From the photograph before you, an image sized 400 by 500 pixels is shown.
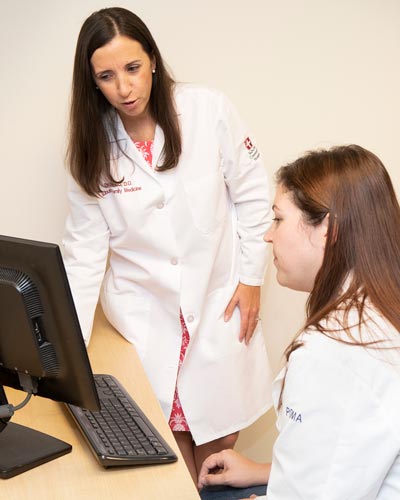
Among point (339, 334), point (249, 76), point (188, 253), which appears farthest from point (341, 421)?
point (249, 76)

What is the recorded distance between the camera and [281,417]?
4.25 feet

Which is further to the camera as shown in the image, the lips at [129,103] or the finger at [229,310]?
the finger at [229,310]

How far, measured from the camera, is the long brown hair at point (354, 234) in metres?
1.31

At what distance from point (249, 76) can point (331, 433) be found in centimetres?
156

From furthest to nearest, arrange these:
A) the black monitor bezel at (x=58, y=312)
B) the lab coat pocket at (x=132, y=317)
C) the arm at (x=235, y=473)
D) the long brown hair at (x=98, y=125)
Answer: the lab coat pocket at (x=132, y=317) → the long brown hair at (x=98, y=125) → the arm at (x=235, y=473) → the black monitor bezel at (x=58, y=312)

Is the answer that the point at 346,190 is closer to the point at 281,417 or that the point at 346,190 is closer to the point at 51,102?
the point at 281,417

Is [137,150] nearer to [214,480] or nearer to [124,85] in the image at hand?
[124,85]

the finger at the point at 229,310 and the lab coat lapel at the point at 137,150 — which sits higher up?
the lab coat lapel at the point at 137,150

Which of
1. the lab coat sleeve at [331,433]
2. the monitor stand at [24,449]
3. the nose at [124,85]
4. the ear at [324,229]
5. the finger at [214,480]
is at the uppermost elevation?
the nose at [124,85]

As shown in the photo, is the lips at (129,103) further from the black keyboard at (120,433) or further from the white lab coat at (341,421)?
the white lab coat at (341,421)

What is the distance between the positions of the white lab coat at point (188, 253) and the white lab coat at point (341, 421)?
2.91ft

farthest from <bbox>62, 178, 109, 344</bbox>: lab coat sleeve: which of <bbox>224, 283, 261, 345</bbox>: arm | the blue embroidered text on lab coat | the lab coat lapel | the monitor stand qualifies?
the blue embroidered text on lab coat

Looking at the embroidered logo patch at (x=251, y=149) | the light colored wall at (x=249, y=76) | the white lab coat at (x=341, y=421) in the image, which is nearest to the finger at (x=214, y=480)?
the white lab coat at (x=341, y=421)

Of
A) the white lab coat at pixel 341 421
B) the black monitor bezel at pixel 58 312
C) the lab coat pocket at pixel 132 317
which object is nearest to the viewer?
the white lab coat at pixel 341 421
